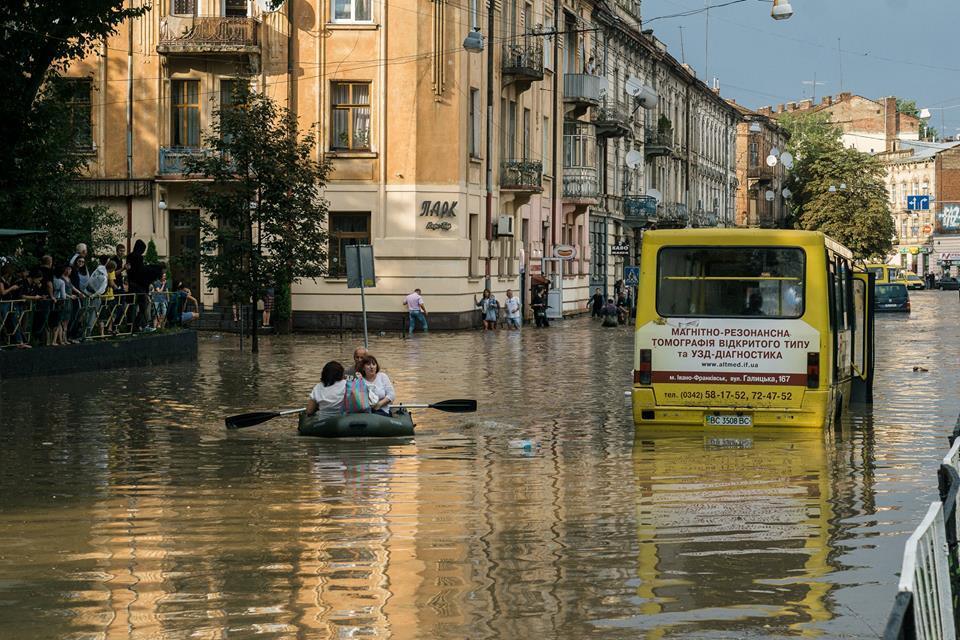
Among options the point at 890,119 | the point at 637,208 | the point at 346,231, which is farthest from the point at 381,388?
the point at 890,119

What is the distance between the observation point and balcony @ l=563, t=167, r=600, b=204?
6575 cm

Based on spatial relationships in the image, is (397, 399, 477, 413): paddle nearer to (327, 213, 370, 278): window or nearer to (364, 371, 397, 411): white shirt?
(364, 371, 397, 411): white shirt

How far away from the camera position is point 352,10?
49.0 metres

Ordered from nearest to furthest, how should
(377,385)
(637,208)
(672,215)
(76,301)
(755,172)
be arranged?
(377,385) < (76,301) < (637,208) < (672,215) < (755,172)

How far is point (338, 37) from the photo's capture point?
48.6m

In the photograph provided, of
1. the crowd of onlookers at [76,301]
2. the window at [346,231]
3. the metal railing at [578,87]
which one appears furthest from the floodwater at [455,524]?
the metal railing at [578,87]

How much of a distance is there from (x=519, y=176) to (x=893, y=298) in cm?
2398

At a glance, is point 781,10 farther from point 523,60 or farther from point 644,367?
point 523,60

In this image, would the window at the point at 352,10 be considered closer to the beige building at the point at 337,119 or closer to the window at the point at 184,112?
the beige building at the point at 337,119

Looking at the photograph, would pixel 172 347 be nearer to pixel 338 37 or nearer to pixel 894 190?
pixel 338 37

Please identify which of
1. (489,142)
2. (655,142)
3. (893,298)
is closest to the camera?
(489,142)

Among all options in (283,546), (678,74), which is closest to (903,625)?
(283,546)

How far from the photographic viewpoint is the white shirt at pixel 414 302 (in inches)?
1887

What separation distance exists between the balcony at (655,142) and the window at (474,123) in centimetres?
3178
